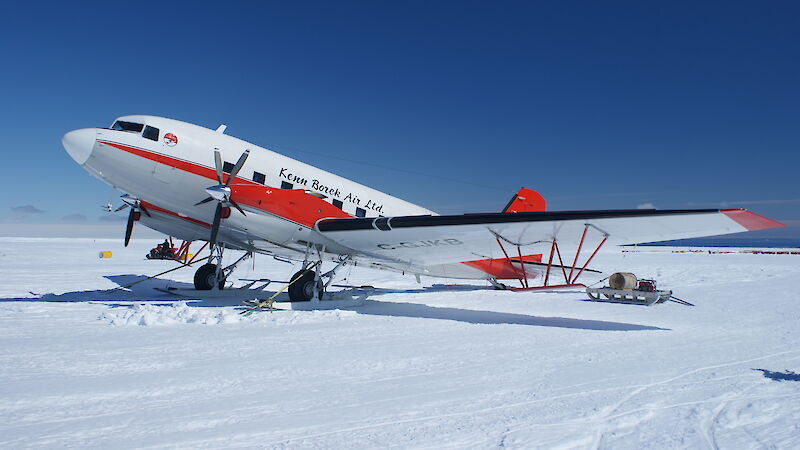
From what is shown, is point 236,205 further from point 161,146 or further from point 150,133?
point 150,133

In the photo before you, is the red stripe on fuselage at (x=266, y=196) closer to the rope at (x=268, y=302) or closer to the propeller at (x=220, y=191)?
the propeller at (x=220, y=191)

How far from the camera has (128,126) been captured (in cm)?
1230

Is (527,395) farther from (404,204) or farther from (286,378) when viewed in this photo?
(404,204)

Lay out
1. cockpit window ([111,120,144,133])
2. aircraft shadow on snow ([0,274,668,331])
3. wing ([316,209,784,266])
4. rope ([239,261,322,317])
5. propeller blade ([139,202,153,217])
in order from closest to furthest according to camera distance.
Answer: wing ([316,209,784,266])
aircraft shadow on snow ([0,274,668,331])
rope ([239,261,322,317])
cockpit window ([111,120,144,133])
propeller blade ([139,202,153,217])

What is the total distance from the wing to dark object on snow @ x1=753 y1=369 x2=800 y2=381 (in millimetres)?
2487

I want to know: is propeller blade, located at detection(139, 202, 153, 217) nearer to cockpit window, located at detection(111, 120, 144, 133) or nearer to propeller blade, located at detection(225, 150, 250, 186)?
cockpit window, located at detection(111, 120, 144, 133)

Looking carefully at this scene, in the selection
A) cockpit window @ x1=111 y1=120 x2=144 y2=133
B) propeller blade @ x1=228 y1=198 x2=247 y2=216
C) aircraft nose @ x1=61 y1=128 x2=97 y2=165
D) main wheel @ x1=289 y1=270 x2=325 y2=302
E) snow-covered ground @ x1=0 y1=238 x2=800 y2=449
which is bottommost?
snow-covered ground @ x1=0 y1=238 x2=800 y2=449

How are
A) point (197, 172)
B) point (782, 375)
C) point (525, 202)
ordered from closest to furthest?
point (782, 375) < point (197, 172) < point (525, 202)

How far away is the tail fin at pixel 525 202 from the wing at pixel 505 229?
4.54 metres

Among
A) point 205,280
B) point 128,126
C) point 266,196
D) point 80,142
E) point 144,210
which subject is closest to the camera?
point 80,142

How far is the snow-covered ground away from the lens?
4.30 m

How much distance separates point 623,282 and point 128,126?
16.0 m

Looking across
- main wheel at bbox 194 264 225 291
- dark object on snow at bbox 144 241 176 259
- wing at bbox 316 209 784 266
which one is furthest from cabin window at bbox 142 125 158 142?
dark object on snow at bbox 144 241 176 259

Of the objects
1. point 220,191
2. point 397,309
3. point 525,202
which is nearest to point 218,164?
point 220,191
